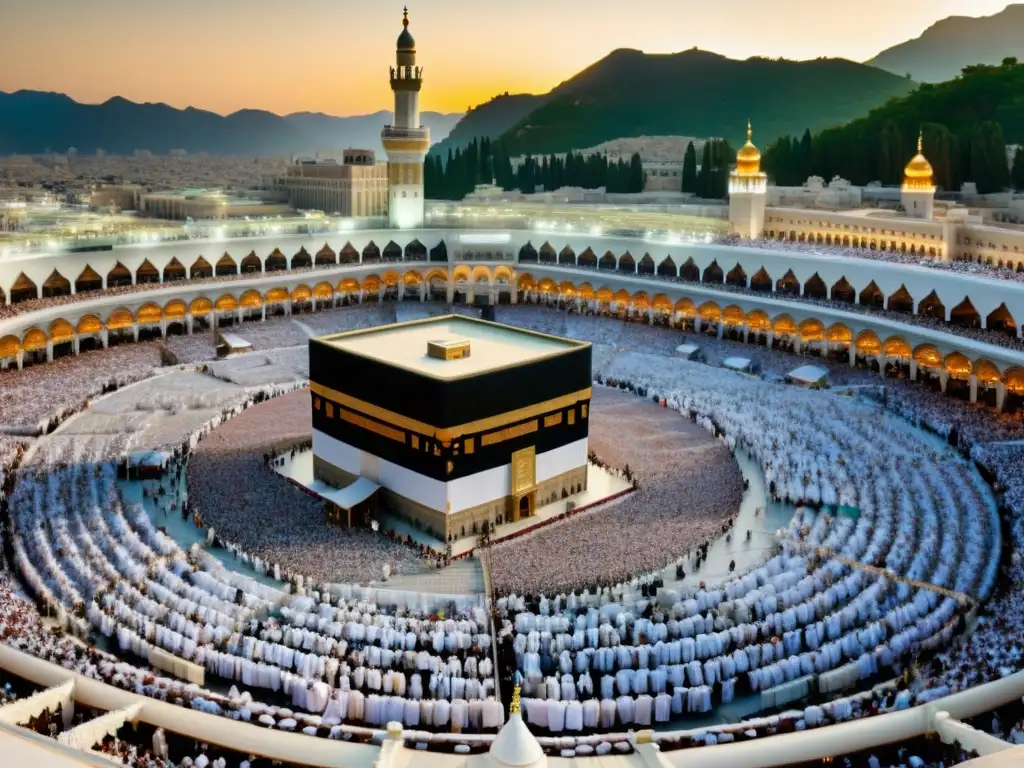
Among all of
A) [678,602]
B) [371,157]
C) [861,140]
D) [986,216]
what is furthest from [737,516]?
[371,157]

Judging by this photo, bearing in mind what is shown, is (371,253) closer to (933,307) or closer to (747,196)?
(747,196)

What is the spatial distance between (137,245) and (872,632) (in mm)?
39649

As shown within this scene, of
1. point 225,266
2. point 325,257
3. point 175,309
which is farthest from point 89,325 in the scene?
point 325,257

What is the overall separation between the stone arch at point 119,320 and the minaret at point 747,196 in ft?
108

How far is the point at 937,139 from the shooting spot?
214ft

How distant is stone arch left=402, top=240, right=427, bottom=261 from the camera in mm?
58375

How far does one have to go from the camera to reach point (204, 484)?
98.5ft

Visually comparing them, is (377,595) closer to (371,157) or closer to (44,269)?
(44,269)

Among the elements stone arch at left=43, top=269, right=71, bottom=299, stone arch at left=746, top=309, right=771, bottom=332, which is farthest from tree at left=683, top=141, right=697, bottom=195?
stone arch at left=43, top=269, right=71, bottom=299

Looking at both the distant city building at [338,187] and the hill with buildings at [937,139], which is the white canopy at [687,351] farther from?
the distant city building at [338,187]

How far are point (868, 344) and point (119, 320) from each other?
1311 inches

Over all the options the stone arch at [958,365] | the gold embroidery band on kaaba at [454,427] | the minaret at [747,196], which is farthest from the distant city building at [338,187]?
the gold embroidery band on kaaba at [454,427]

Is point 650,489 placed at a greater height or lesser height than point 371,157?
lesser

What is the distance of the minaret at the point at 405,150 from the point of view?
57.3m
